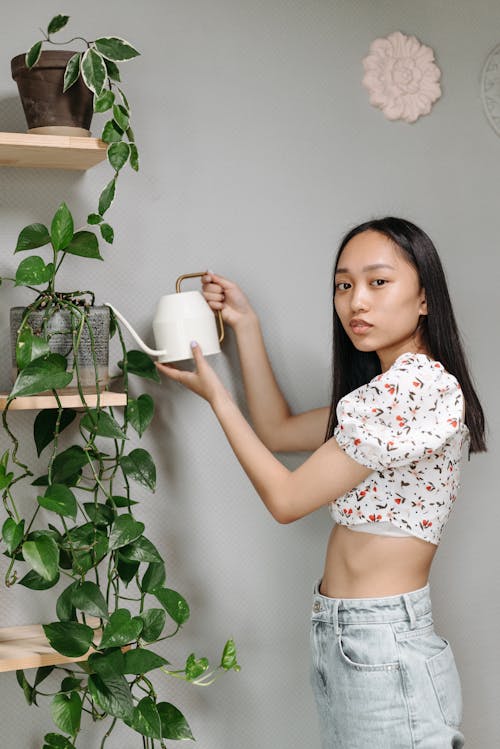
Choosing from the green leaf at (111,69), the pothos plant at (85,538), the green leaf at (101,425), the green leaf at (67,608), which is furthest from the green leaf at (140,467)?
the green leaf at (111,69)

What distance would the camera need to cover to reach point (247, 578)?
1.87m

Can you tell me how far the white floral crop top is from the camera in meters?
1.47

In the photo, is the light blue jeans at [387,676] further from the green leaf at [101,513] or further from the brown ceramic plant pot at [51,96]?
the brown ceramic plant pot at [51,96]

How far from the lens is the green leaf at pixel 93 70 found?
1.46 meters

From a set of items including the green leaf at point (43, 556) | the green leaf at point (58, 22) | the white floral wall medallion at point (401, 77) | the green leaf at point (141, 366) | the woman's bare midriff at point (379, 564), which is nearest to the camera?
the green leaf at point (43, 556)

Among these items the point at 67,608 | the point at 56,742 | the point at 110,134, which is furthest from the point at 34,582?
the point at 110,134

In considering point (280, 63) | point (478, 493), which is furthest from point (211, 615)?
point (280, 63)

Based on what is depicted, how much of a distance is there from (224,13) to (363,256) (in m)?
0.61

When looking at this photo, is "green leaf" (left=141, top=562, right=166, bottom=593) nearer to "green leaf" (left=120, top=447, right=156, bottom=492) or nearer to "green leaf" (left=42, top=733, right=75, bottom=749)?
"green leaf" (left=120, top=447, right=156, bottom=492)

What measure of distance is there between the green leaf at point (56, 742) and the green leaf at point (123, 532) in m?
0.38

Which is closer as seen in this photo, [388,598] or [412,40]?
[388,598]

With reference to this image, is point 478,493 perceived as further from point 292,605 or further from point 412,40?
point 412,40

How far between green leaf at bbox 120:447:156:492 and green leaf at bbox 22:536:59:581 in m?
0.26

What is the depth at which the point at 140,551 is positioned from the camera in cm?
156
